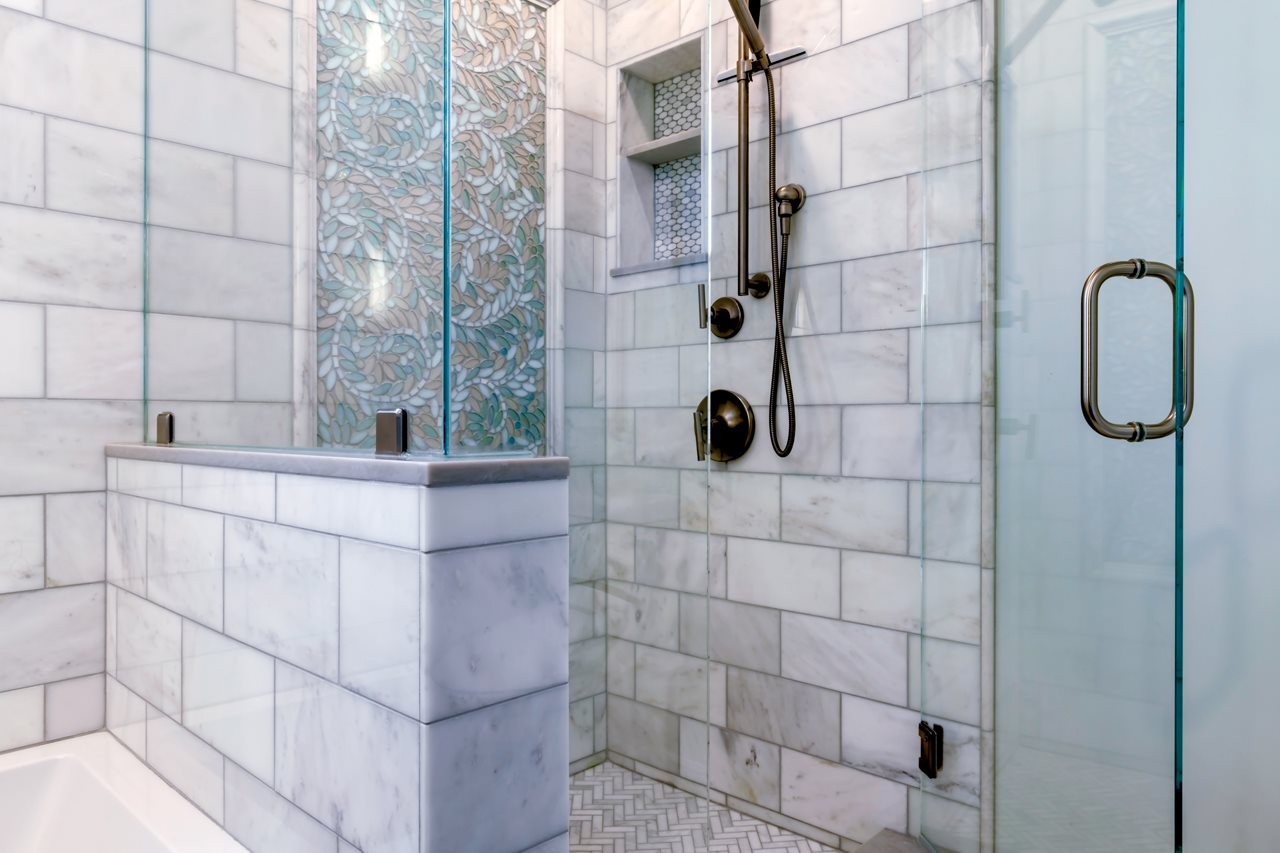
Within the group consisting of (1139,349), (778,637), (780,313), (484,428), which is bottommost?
(778,637)

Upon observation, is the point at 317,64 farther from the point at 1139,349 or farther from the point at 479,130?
the point at 1139,349

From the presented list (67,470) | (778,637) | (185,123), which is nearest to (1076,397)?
(778,637)

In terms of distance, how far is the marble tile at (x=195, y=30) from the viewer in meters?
1.47

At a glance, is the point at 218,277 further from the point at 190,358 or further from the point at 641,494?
the point at 641,494

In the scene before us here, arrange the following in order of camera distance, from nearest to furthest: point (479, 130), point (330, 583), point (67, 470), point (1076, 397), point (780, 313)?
point (330, 583), point (479, 130), point (1076, 397), point (67, 470), point (780, 313)

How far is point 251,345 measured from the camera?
4.50ft

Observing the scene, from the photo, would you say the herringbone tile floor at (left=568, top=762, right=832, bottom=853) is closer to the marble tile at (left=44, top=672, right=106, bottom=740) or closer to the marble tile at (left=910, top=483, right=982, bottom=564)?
the marble tile at (left=910, top=483, right=982, bottom=564)

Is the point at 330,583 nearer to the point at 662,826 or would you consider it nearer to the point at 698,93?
the point at 662,826

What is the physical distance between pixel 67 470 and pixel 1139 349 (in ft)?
6.31

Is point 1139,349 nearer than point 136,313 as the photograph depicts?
Yes

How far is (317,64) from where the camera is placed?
1.23m

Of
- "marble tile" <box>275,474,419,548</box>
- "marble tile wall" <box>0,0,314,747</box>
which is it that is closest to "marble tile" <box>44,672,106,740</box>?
"marble tile wall" <box>0,0,314,747</box>

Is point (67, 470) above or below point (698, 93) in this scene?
below

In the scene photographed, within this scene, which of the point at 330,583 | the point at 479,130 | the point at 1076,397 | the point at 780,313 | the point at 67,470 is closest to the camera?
the point at 330,583
